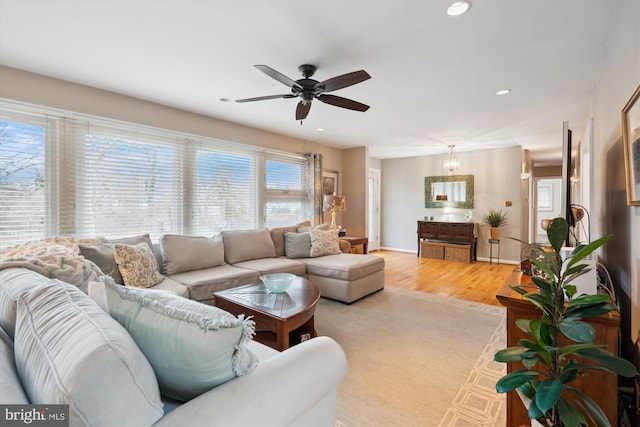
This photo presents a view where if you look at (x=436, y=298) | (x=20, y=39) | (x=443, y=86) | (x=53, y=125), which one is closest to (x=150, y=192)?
(x=53, y=125)

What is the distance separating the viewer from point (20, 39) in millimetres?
2168

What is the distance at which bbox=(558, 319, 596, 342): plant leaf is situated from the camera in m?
0.94

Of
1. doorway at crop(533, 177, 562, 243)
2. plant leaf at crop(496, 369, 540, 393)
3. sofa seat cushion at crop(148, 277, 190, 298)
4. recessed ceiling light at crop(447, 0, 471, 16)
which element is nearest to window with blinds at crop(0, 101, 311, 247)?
sofa seat cushion at crop(148, 277, 190, 298)

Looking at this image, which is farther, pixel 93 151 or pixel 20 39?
pixel 93 151

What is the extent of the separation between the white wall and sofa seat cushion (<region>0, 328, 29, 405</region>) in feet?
22.7

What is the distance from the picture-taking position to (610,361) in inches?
Result: 37.7

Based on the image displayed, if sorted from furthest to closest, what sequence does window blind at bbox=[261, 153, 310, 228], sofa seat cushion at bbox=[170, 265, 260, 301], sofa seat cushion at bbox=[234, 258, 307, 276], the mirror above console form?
1. the mirror above console
2. window blind at bbox=[261, 153, 310, 228]
3. sofa seat cushion at bbox=[234, 258, 307, 276]
4. sofa seat cushion at bbox=[170, 265, 260, 301]

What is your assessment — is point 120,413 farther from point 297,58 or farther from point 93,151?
point 93,151

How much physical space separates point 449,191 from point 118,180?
20.8 feet

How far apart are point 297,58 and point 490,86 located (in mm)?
2028

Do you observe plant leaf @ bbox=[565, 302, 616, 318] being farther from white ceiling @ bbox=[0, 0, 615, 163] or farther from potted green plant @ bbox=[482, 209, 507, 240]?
potted green plant @ bbox=[482, 209, 507, 240]

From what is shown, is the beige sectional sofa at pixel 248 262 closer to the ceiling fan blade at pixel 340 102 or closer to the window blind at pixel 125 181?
the window blind at pixel 125 181

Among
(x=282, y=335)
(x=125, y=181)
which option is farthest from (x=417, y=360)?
(x=125, y=181)

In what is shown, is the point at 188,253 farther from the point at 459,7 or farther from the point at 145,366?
the point at 459,7
